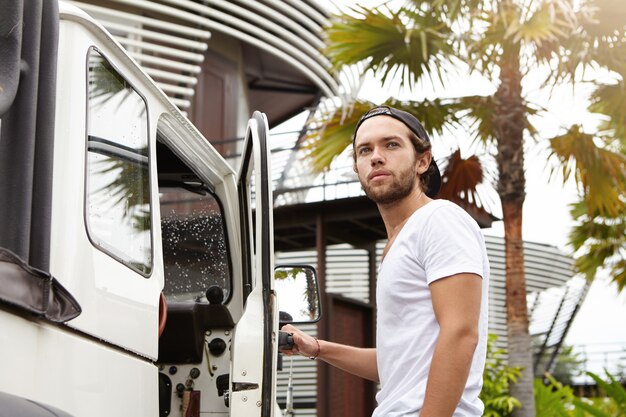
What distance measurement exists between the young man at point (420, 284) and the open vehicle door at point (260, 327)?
0.51 metres

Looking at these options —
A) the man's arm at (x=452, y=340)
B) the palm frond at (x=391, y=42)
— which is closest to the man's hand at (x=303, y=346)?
the man's arm at (x=452, y=340)

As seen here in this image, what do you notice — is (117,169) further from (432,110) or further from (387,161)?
(432,110)

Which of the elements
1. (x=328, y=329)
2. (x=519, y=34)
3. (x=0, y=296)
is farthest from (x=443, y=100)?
(x=0, y=296)

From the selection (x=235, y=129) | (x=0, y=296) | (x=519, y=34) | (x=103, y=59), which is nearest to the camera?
(x=0, y=296)

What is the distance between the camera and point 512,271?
920cm

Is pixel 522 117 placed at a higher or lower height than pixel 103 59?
higher

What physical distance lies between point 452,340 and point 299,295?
148cm

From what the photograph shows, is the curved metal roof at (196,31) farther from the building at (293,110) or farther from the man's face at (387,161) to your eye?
the man's face at (387,161)

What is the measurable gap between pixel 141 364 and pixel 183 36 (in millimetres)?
12168

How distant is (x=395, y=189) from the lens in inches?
102

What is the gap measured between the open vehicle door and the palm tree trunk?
20.6 ft

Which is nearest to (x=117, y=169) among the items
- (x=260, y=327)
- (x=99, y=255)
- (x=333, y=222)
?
(x=99, y=255)

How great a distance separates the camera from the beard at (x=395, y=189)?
258cm

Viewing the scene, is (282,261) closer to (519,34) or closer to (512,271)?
(512,271)
